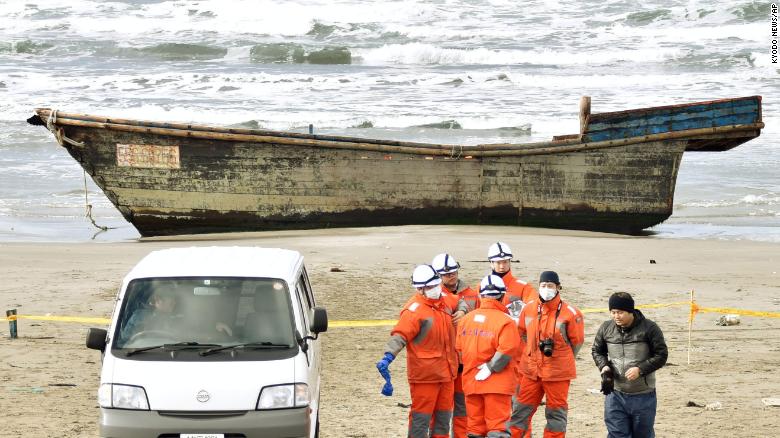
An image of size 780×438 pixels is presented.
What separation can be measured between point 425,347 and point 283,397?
1358 mm

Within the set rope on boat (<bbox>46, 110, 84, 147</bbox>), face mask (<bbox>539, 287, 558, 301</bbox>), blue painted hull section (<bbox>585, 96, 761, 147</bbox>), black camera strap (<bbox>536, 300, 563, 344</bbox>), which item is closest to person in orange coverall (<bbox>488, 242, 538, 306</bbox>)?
black camera strap (<bbox>536, 300, 563, 344</bbox>)

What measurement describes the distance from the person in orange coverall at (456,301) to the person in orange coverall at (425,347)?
15.4 inches

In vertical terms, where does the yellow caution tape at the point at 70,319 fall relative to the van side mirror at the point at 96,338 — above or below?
below

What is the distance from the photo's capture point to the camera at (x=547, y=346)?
28.3 ft

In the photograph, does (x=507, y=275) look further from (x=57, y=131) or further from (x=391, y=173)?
(x=57, y=131)

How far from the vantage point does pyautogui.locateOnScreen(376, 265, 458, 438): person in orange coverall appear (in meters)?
Answer: 8.53

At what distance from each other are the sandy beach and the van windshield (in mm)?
1373

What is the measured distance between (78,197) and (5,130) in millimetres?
11322

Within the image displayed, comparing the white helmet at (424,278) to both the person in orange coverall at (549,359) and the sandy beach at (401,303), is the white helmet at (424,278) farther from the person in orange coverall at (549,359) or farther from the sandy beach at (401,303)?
the sandy beach at (401,303)

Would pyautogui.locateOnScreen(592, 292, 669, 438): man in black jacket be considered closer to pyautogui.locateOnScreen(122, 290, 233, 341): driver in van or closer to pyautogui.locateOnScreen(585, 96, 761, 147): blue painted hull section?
pyautogui.locateOnScreen(122, 290, 233, 341): driver in van

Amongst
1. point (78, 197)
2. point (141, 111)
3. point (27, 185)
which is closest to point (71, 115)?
point (78, 197)

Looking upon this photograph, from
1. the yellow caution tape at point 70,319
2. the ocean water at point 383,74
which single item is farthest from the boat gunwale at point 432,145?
the yellow caution tape at point 70,319

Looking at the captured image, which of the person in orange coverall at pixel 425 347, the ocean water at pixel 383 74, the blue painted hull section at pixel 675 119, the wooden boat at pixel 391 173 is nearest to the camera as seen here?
the person in orange coverall at pixel 425 347

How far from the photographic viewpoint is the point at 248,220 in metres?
20.8
